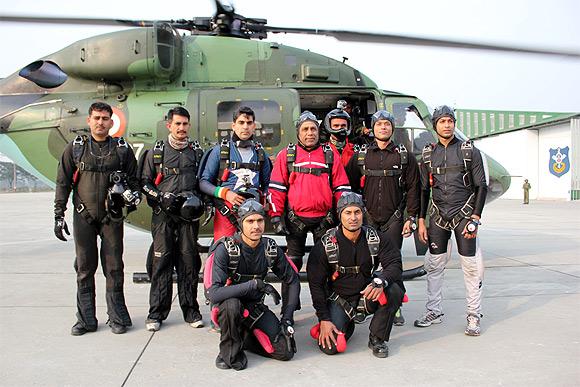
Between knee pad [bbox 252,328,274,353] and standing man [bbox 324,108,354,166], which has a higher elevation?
standing man [bbox 324,108,354,166]

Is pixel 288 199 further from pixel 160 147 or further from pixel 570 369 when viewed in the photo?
pixel 570 369

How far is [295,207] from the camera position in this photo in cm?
434

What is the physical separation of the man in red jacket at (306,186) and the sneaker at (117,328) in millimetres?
1604

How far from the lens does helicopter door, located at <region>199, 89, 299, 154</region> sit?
6578mm

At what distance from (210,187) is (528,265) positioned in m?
5.48

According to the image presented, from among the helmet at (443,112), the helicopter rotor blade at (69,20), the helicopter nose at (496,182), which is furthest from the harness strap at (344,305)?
the helicopter rotor blade at (69,20)

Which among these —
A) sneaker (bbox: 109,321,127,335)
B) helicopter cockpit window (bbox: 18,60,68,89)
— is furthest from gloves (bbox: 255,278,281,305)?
helicopter cockpit window (bbox: 18,60,68,89)

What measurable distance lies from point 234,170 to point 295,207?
0.66m

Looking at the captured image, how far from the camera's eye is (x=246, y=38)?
7.40 metres

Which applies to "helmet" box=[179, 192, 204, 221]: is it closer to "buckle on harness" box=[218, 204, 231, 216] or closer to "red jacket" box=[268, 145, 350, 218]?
"buckle on harness" box=[218, 204, 231, 216]

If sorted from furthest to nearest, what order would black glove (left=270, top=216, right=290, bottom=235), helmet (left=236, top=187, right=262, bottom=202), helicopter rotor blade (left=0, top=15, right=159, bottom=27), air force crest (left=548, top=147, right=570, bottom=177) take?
air force crest (left=548, top=147, right=570, bottom=177) < helicopter rotor blade (left=0, top=15, right=159, bottom=27) < helmet (left=236, top=187, right=262, bottom=202) < black glove (left=270, top=216, right=290, bottom=235)

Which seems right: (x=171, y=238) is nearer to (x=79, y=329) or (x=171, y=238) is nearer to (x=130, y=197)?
(x=130, y=197)

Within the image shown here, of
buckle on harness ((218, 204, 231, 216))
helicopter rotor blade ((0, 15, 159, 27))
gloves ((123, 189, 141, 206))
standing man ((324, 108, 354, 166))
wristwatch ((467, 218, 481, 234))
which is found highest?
helicopter rotor blade ((0, 15, 159, 27))

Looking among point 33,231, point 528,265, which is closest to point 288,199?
point 528,265
